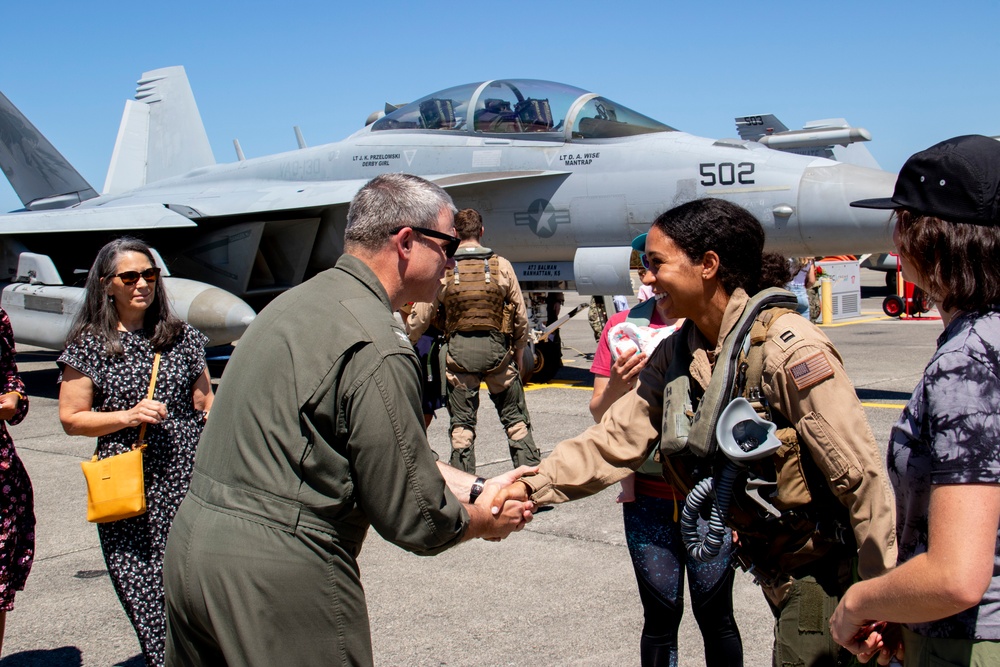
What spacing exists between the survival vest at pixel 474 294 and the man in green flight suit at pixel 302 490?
385 cm

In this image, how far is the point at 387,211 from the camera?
238 centimetres

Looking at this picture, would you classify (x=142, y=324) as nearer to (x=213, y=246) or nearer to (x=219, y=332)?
(x=219, y=332)

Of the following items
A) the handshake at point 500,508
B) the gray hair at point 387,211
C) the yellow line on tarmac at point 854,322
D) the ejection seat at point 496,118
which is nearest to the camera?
the gray hair at point 387,211

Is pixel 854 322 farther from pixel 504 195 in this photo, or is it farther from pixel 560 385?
pixel 504 195

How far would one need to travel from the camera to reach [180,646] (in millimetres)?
2244

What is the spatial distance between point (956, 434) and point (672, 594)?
1.67 metres

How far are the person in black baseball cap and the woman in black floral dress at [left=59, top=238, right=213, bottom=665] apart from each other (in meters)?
2.65

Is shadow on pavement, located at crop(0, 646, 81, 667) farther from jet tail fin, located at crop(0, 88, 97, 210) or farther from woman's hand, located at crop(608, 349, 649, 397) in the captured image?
jet tail fin, located at crop(0, 88, 97, 210)

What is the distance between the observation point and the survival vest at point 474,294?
6070 mm

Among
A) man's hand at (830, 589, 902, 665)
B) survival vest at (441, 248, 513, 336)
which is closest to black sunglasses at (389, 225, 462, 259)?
man's hand at (830, 589, 902, 665)

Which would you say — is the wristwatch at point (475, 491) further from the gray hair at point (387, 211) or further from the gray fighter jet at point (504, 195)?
the gray fighter jet at point (504, 195)

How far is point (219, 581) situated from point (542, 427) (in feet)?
21.7

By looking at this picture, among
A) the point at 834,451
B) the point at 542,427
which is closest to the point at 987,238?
the point at 834,451

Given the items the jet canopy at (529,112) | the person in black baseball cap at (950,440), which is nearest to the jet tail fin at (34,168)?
the jet canopy at (529,112)
